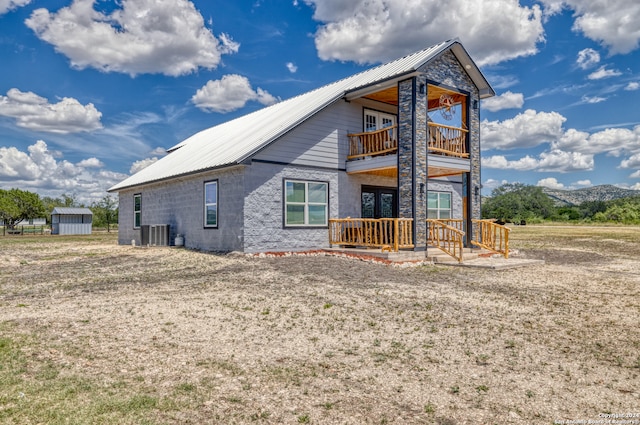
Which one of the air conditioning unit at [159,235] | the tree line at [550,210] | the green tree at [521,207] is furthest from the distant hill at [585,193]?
the air conditioning unit at [159,235]

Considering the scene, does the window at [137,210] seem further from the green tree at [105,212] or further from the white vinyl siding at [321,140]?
the green tree at [105,212]

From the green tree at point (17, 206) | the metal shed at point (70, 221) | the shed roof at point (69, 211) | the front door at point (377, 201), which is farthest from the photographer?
the green tree at point (17, 206)

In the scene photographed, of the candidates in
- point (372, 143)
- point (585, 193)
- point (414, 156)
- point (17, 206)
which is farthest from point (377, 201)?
point (585, 193)

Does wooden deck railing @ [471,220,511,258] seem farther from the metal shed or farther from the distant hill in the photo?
the distant hill

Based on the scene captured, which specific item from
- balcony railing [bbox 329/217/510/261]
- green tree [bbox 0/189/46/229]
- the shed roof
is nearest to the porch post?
balcony railing [bbox 329/217/510/261]

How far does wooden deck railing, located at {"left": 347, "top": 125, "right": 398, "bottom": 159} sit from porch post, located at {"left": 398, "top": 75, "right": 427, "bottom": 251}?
1021mm

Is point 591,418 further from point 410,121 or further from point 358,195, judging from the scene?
point 358,195

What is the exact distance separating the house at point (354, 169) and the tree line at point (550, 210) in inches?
2012

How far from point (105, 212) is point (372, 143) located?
48.6 meters

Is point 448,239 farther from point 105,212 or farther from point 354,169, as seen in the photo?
point 105,212

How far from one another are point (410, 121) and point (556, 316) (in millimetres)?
8814

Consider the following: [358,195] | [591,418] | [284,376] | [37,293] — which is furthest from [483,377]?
[358,195]

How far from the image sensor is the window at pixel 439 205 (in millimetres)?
19422

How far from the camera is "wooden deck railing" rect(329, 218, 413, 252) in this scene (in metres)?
13.8
